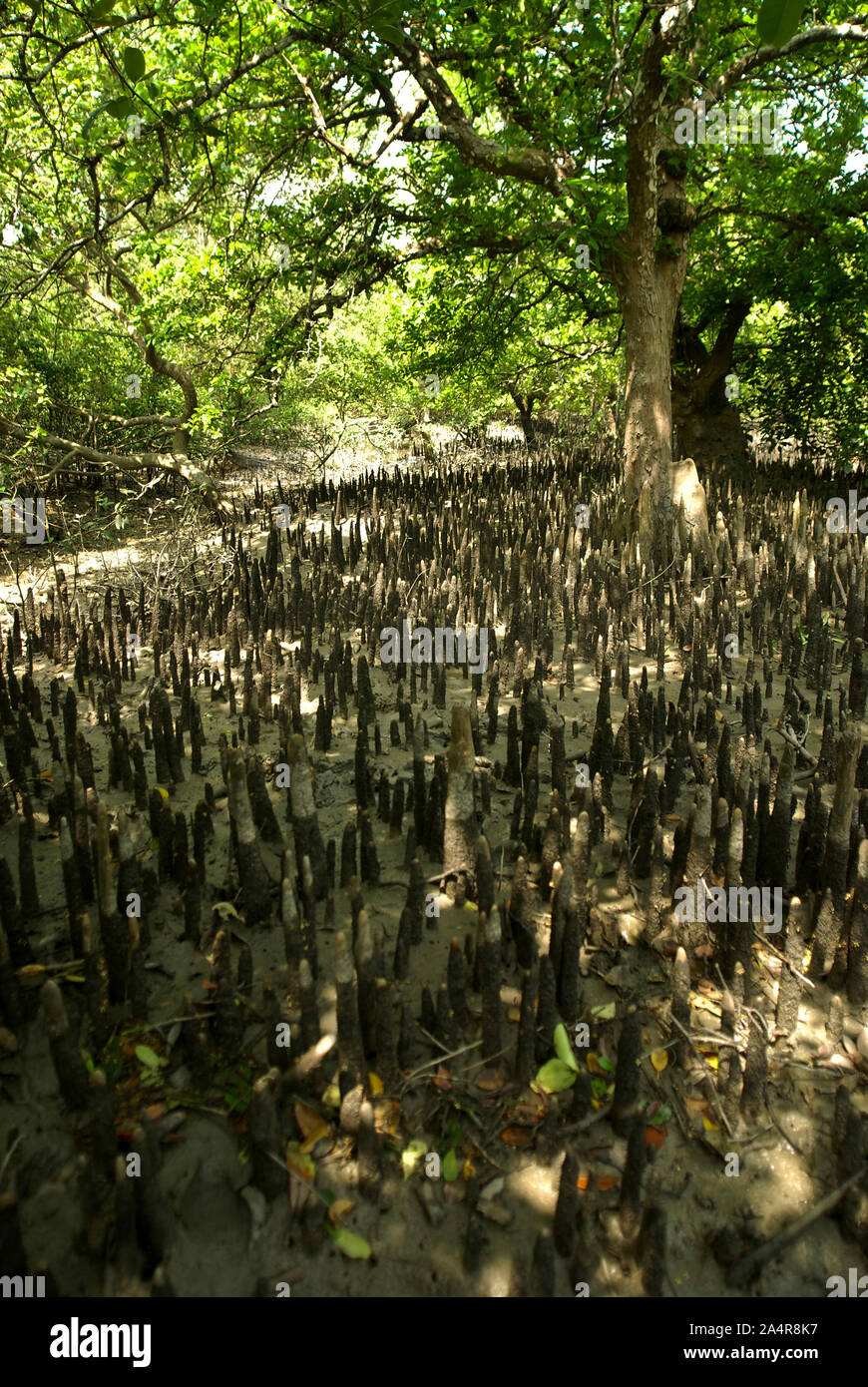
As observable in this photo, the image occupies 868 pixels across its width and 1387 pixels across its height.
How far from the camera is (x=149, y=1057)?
2115 mm

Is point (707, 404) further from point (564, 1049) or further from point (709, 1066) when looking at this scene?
point (564, 1049)

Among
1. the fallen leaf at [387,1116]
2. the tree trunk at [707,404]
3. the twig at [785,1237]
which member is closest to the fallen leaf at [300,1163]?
the fallen leaf at [387,1116]

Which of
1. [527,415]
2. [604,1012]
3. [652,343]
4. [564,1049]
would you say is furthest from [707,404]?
[564,1049]

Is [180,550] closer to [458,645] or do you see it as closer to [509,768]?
[458,645]

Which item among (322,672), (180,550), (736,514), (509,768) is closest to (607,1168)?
(509,768)

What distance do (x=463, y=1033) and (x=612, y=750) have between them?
1.74m

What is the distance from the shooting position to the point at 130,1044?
2.15 m

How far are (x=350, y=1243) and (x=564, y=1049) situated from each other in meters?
0.68

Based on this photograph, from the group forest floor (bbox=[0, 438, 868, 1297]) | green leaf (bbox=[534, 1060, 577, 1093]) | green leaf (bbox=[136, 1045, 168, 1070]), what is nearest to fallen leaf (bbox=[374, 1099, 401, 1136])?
forest floor (bbox=[0, 438, 868, 1297])

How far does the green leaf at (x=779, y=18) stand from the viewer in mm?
1398

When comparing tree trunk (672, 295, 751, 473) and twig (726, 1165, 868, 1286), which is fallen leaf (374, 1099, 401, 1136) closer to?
twig (726, 1165, 868, 1286)

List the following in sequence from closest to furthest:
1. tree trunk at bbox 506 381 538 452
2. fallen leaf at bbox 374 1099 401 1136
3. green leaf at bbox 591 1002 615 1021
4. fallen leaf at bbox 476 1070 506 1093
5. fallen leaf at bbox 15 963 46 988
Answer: fallen leaf at bbox 374 1099 401 1136 < fallen leaf at bbox 476 1070 506 1093 < green leaf at bbox 591 1002 615 1021 < fallen leaf at bbox 15 963 46 988 < tree trunk at bbox 506 381 538 452

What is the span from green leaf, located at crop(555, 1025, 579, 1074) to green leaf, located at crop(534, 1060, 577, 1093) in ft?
0.04

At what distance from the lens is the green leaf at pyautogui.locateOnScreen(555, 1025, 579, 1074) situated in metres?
2.05
